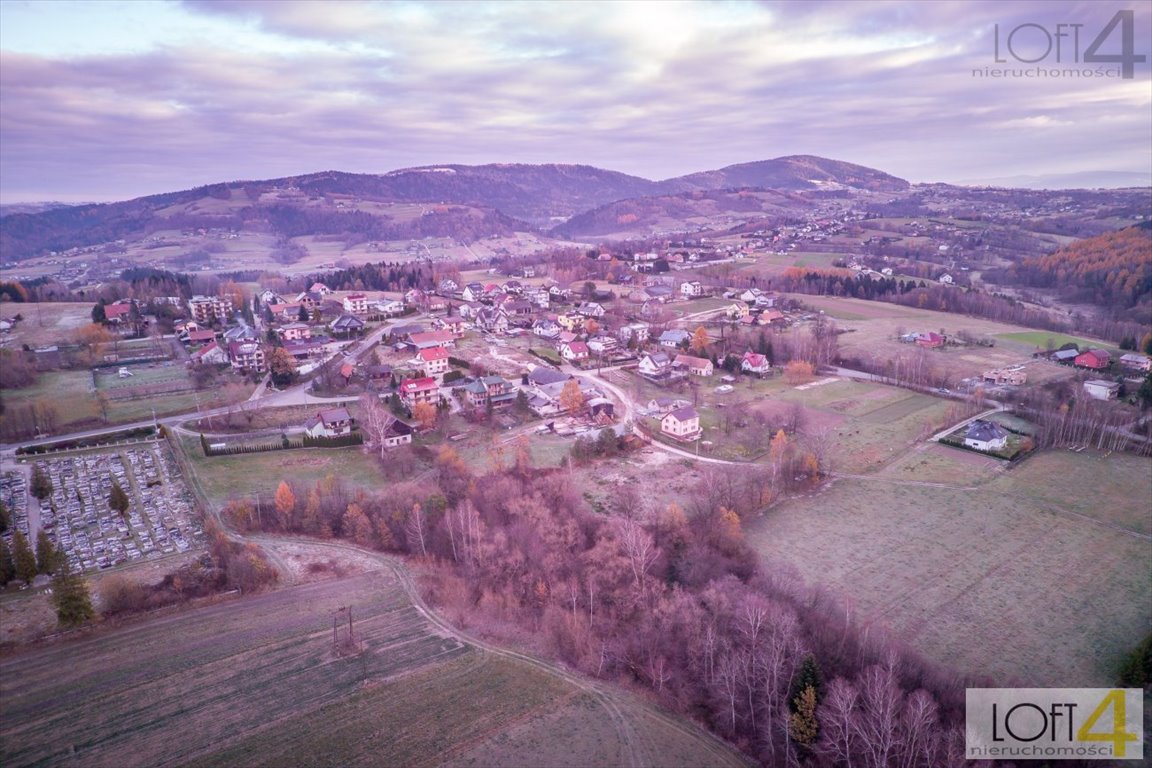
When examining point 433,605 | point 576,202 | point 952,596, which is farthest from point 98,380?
point 576,202

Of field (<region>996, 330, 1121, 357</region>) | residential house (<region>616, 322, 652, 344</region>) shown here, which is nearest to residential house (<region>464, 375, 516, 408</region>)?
residential house (<region>616, 322, 652, 344</region>)

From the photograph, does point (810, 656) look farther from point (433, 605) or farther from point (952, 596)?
point (433, 605)

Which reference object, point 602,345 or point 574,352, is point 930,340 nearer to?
point 602,345

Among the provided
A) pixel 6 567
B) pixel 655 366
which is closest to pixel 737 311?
pixel 655 366

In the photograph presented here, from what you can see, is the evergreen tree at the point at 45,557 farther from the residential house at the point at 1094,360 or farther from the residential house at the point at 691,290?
the residential house at the point at 691,290

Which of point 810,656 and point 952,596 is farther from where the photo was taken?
point 952,596

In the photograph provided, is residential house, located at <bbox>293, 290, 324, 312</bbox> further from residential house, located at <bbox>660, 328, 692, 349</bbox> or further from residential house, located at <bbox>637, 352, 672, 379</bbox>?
residential house, located at <bbox>637, 352, 672, 379</bbox>
